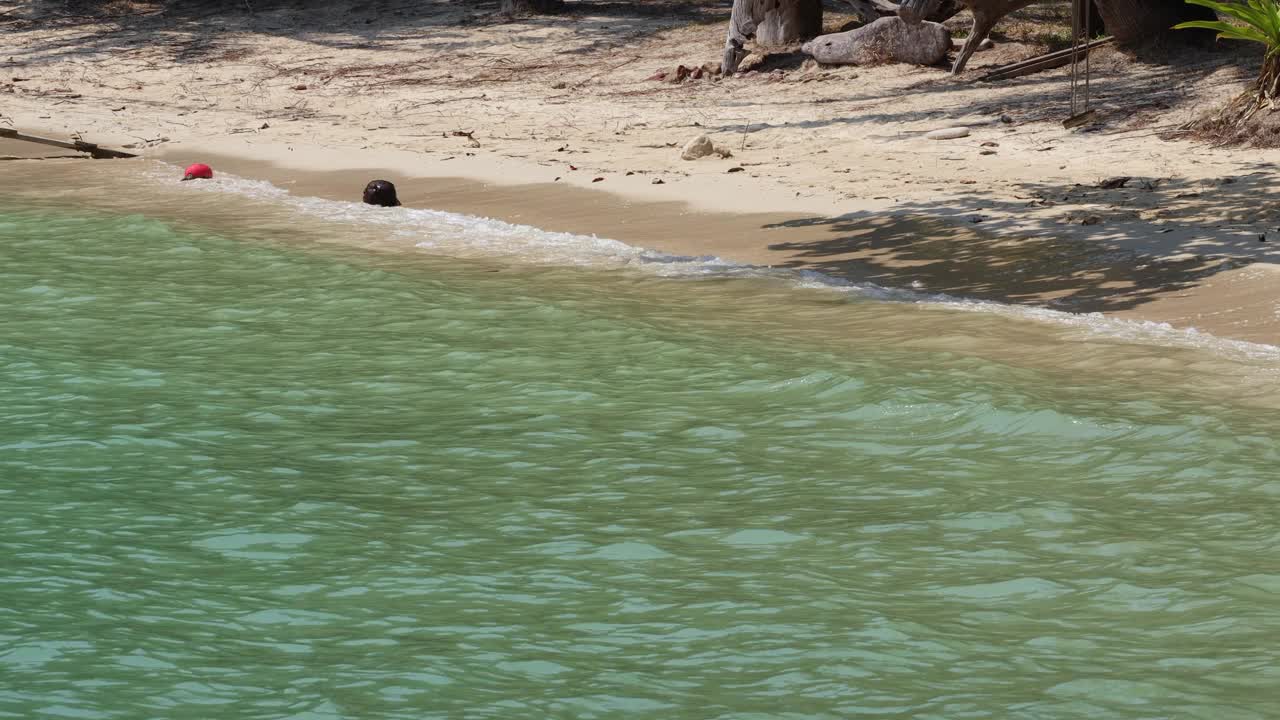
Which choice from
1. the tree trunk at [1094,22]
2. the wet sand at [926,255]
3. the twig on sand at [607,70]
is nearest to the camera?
the wet sand at [926,255]

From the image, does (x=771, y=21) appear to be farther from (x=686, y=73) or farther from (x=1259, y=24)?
(x=1259, y=24)

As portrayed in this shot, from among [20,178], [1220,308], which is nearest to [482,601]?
[1220,308]

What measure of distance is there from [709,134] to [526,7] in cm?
960

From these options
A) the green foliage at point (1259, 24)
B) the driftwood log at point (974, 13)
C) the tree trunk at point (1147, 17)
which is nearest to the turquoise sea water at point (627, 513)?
the green foliage at point (1259, 24)

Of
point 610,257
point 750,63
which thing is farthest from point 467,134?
point 610,257

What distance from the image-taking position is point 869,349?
992cm

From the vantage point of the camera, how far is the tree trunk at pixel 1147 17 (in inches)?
741

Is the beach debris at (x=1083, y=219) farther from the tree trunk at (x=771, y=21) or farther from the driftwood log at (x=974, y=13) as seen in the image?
the tree trunk at (x=771, y=21)

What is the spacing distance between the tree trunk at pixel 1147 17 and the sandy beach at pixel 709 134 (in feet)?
1.48

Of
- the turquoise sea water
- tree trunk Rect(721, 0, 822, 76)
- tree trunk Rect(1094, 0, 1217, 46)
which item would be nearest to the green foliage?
tree trunk Rect(1094, 0, 1217, 46)

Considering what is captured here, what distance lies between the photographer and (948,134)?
16.8m

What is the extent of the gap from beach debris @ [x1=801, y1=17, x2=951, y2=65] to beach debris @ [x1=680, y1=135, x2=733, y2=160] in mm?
4861

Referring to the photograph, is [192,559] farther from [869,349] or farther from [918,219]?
[918,219]

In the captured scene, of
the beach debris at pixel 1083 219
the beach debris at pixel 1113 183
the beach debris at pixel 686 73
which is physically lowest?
the beach debris at pixel 1083 219
